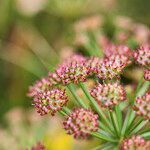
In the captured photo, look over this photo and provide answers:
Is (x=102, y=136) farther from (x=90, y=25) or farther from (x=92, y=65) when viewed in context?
(x=90, y=25)

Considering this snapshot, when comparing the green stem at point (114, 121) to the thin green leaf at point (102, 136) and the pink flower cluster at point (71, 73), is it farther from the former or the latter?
the pink flower cluster at point (71, 73)

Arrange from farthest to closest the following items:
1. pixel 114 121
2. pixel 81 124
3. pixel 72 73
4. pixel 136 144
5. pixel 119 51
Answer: pixel 119 51
pixel 72 73
pixel 114 121
pixel 81 124
pixel 136 144

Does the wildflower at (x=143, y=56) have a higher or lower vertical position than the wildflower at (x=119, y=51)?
lower

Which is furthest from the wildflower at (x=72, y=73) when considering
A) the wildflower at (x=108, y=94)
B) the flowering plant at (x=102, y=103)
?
the wildflower at (x=108, y=94)

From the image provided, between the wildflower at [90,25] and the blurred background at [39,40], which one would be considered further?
the wildflower at [90,25]

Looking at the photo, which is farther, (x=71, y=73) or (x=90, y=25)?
(x=90, y=25)

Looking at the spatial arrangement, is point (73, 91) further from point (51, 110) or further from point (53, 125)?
point (53, 125)

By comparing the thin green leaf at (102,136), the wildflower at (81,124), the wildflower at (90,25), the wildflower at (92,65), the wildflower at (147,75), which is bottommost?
the thin green leaf at (102,136)

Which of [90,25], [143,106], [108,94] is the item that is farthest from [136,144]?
[90,25]
